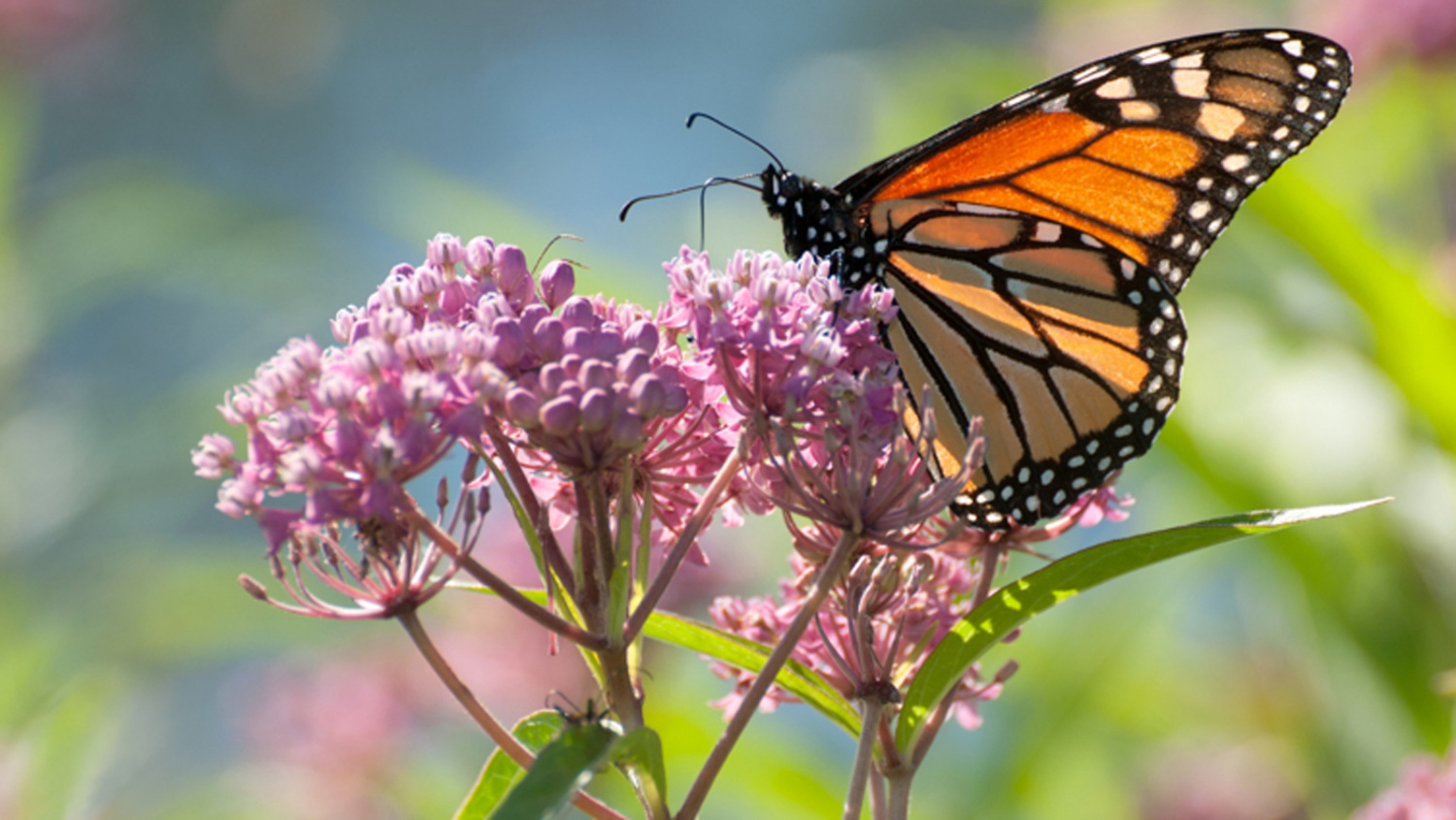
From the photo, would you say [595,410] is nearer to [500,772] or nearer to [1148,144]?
[500,772]

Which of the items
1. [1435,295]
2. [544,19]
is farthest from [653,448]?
[544,19]

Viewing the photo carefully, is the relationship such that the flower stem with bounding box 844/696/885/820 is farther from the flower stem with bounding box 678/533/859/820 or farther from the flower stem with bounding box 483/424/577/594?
the flower stem with bounding box 483/424/577/594

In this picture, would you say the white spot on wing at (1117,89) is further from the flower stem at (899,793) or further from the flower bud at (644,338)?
the flower stem at (899,793)

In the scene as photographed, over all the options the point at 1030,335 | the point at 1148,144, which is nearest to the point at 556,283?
the point at 1030,335

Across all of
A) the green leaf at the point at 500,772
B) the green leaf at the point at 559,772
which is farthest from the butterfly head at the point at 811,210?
the green leaf at the point at 559,772

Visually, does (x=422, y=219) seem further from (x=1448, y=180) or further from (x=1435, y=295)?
(x=1448, y=180)

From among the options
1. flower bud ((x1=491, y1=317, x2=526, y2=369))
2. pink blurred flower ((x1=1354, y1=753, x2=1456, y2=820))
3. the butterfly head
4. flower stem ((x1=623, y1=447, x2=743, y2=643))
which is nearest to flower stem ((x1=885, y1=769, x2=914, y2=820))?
flower stem ((x1=623, y1=447, x2=743, y2=643))
